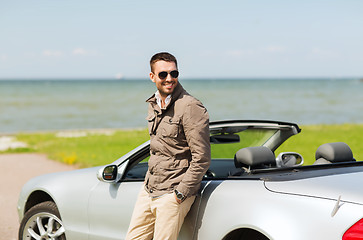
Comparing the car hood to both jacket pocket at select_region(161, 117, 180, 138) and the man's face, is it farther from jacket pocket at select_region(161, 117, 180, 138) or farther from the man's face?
the man's face

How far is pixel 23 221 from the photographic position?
528 cm

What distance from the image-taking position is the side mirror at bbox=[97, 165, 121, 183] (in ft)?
14.3

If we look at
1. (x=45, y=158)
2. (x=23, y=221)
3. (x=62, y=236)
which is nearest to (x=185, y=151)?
(x=62, y=236)

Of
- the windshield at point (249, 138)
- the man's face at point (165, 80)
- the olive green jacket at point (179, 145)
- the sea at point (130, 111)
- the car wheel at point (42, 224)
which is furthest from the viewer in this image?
the sea at point (130, 111)

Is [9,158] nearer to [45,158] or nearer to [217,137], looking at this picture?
[45,158]

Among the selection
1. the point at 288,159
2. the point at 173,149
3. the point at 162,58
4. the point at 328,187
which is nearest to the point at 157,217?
the point at 173,149

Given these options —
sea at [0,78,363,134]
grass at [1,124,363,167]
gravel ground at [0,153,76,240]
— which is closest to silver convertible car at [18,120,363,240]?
gravel ground at [0,153,76,240]

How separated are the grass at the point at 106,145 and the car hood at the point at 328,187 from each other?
891 cm

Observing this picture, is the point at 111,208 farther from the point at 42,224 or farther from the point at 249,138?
the point at 249,138

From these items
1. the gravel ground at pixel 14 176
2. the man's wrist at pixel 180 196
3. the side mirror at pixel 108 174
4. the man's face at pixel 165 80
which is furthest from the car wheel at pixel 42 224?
the man's face at pixel 165 80

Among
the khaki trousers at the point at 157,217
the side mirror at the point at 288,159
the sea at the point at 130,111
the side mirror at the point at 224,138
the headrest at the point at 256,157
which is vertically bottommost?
the khaki trousers at the point at 157,217

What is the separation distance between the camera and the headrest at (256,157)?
3.79 meters

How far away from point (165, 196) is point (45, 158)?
11121 millimetres

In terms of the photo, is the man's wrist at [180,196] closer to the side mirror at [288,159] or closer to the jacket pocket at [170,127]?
the jacket pocket at [170,127]
